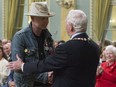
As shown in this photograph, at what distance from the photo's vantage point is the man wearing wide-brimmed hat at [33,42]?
3.97 metres

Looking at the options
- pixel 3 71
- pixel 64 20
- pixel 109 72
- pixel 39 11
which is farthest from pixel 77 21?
pixel 64 20

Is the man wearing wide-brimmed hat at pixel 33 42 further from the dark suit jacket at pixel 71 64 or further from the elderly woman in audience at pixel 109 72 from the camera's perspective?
the elderly woman in audience at pixel 109 72

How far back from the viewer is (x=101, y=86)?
20.2ft

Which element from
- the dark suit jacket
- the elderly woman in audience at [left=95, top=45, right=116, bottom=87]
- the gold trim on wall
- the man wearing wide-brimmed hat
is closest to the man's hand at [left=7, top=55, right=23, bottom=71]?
the dark suit jacket

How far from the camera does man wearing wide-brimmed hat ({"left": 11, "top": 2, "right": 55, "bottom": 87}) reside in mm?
3969

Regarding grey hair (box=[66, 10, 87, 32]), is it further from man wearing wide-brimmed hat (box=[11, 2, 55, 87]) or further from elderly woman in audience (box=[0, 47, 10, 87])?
elderly woman in audience (box=[0, 47, 10, 87])

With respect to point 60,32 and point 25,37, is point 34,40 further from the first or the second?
point 60,32

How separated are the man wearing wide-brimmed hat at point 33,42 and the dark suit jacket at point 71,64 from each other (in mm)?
367

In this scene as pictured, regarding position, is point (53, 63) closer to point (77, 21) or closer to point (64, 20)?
point (77, 21)

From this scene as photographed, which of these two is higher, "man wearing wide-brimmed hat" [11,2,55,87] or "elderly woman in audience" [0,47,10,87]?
"man wearing wide-brimmed hat" [11,2,55,87]

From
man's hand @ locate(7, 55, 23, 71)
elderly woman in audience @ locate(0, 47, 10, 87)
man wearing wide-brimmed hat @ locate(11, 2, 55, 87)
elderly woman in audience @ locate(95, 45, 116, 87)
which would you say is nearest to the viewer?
man's hand @ locate(7, 55, 23, 71)

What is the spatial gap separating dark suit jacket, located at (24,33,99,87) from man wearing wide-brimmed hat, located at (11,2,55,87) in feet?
1.20

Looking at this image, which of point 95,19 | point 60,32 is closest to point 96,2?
point 95,19

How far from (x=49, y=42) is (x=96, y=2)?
8.22m
